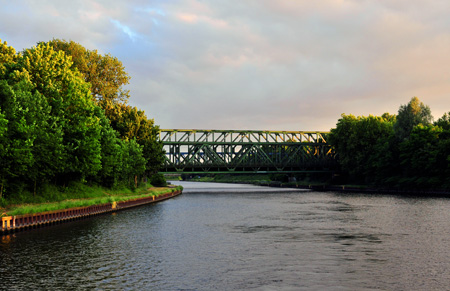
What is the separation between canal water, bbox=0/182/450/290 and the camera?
895 inches

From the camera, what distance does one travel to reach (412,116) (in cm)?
11481

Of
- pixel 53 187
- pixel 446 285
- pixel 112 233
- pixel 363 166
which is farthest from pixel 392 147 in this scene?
pixel 446 285

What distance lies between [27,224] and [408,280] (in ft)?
107

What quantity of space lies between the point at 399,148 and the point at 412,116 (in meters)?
8.98

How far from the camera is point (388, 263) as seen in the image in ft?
89.4

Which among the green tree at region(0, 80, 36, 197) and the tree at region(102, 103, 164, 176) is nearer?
the green tree at region(0, 80, 36, 197)

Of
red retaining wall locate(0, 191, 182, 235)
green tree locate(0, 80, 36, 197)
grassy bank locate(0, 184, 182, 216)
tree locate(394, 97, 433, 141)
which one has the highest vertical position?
tree locate(394, 97, 433, 141)

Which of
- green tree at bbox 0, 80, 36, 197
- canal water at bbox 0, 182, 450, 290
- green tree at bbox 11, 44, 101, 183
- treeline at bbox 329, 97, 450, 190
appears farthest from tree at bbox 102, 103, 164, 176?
treeline at bbox 329, 97, 450, 190

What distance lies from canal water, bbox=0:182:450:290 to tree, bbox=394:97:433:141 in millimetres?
71195

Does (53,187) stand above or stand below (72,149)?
below

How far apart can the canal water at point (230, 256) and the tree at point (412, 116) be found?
2803 inches

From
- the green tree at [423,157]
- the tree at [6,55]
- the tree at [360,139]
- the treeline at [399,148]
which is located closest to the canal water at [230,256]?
the tree at [6,55]

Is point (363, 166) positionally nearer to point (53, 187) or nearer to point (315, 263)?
point (53, 187)

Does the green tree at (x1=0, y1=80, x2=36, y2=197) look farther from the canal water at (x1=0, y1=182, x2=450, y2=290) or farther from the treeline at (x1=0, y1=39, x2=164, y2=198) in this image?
the canal water at (x1=0, y1=182, x2=450, y2=290)
